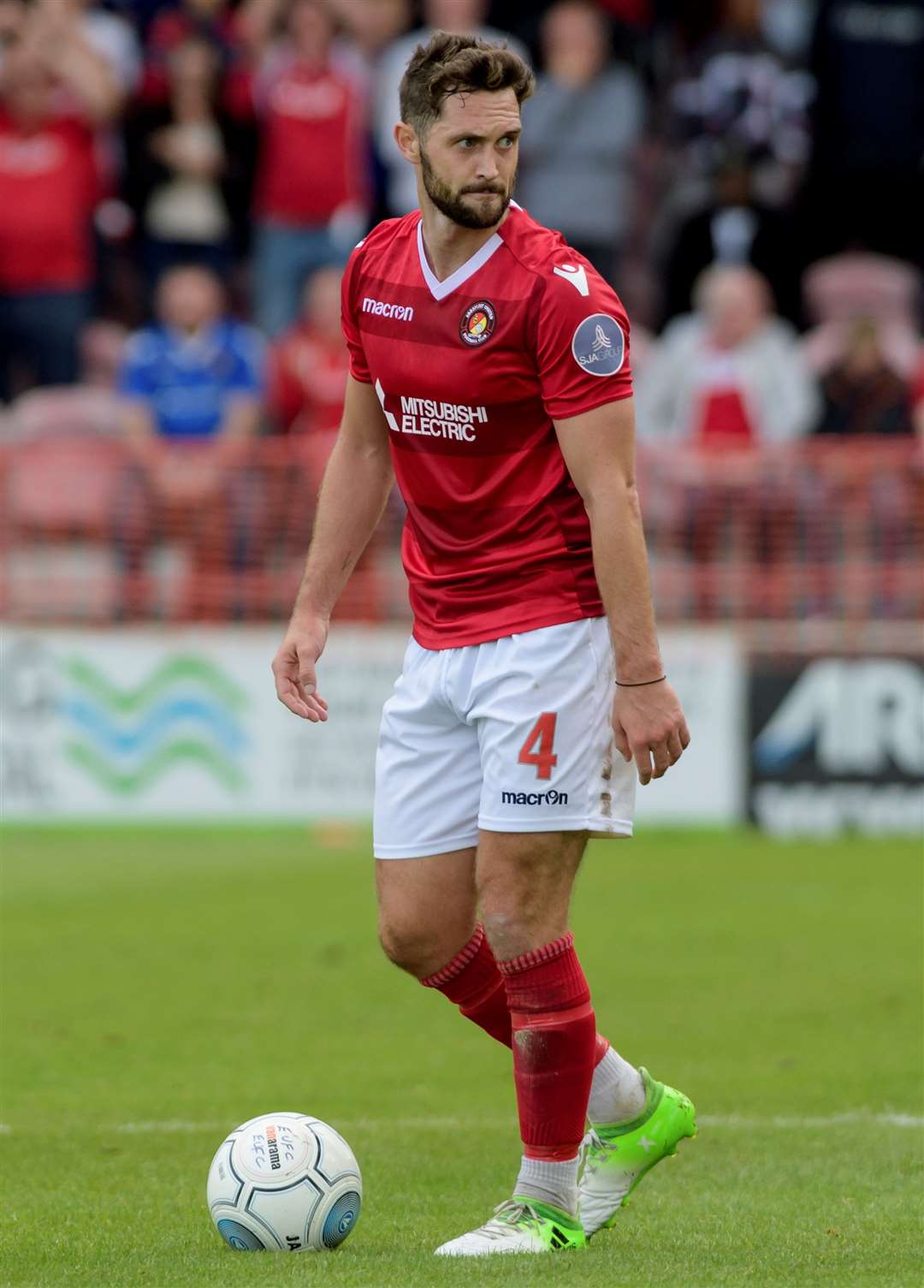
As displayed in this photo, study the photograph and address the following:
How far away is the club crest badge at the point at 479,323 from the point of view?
4812mm

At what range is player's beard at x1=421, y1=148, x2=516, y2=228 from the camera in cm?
478

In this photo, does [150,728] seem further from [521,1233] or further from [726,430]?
[521,1233]

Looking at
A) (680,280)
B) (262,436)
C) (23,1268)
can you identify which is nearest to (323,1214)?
(23,1268)

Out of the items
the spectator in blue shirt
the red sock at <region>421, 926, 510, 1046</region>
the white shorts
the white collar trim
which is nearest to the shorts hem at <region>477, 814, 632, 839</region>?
the white shorts

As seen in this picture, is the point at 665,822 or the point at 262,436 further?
the point at 262,436

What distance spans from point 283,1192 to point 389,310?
1917 millimetres

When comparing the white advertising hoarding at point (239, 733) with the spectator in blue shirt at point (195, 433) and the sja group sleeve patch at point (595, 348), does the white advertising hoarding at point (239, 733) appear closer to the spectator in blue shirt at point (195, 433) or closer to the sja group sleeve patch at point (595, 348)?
the spectator in blue shirt at point (195, 433)

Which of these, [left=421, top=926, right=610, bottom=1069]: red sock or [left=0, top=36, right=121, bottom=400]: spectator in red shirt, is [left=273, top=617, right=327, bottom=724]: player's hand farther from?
[left=0, top=36, right=121, bottom=400]: spectator in red shirt

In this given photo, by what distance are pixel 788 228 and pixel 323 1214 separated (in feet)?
41.4

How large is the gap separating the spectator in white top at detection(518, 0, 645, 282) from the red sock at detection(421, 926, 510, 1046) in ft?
35.2

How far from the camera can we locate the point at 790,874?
11.8m

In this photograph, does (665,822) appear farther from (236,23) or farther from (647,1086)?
(647,1086)

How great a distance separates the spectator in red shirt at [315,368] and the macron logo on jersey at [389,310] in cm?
922

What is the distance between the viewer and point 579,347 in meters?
4.69
